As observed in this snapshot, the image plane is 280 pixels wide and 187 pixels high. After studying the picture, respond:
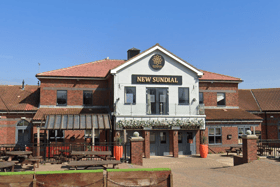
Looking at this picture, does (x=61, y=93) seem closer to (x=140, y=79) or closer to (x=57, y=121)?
(x=57, y=121)

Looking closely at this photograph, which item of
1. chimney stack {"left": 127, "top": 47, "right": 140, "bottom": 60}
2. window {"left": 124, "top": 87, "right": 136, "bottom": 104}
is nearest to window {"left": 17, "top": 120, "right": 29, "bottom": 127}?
window {"left": 124, "top": 87, "right": 136, "bottom": 104}

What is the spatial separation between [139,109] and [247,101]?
47.1 feet

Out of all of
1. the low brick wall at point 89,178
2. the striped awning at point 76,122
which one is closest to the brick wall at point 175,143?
the striped awning at point 76,122

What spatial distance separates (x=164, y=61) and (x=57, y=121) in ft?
32.0

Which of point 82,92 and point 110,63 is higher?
point 110,63

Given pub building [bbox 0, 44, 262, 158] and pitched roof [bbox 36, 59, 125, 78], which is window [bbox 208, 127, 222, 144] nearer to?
pub building [bbox 0, 44, 262, 158]

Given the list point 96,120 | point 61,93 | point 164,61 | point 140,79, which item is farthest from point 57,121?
point 164,61

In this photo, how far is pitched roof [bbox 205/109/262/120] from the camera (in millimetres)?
24891

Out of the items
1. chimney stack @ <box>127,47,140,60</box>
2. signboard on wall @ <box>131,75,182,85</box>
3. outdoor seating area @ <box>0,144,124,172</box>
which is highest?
chimney stack @ <box>127,47,140,60</box>

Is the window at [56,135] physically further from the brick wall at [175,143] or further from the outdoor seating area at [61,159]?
the brick wall at [175,143]

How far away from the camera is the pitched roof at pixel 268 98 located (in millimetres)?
29641

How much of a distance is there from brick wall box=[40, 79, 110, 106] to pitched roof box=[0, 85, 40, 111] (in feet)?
4.94

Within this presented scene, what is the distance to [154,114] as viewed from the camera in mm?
22781

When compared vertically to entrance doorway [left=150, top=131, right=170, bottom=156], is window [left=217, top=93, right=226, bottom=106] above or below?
above
